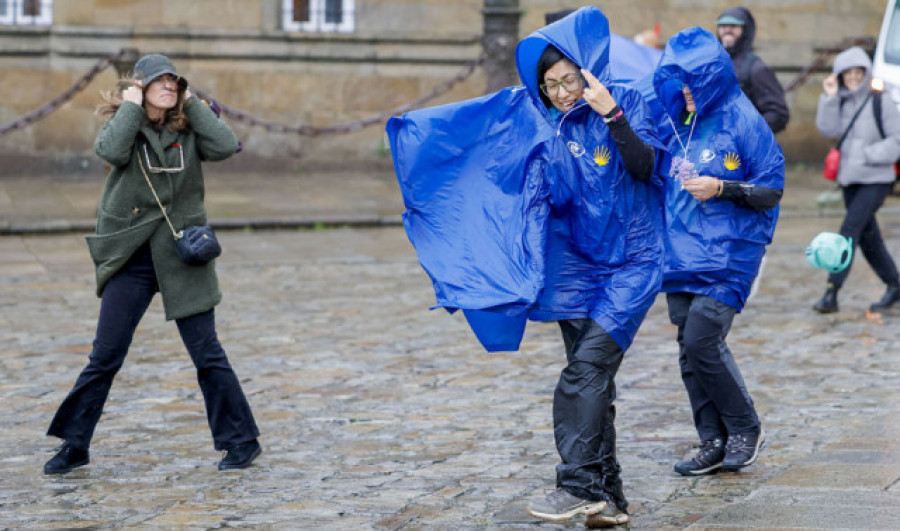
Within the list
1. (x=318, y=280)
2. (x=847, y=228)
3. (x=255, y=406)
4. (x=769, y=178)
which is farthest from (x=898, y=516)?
(x=318, y=280)

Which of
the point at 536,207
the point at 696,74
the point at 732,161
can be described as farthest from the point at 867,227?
the point at 536,207

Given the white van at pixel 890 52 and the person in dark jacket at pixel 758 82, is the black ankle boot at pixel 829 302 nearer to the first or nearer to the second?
the person in dark jacket at pixel 758 82

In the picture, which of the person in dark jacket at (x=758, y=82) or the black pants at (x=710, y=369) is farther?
the person in dark jacket at (x=758, y=82)

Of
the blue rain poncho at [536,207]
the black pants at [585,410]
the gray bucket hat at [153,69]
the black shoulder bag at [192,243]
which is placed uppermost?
the gray bucket hat at [153,69]

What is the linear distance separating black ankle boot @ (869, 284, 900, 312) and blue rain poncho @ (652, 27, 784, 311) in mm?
4393

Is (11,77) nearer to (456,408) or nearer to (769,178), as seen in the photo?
(456,408)

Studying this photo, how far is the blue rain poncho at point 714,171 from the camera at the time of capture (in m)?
6.24

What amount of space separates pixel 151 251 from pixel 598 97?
2069 mm

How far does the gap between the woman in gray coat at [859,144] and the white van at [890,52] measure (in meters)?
5.85

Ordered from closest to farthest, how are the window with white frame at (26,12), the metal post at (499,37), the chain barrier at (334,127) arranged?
the metal post at (499,37), the chain barrier at (334,127), the window with white frame at (26,12)

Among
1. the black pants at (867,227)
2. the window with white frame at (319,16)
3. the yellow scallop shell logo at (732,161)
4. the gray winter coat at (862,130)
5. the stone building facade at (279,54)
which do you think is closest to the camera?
the yellow scallop shell logo at (732,161)

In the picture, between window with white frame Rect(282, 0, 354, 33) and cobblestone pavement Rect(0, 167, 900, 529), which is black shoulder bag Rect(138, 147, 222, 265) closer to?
cobblestone pavement Rect(0, 167, 900, 529)

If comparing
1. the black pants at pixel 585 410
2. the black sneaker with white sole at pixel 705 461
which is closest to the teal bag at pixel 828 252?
the black sneaker with white sole at pixel 705 461

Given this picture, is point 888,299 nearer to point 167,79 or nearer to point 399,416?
point 399,416
